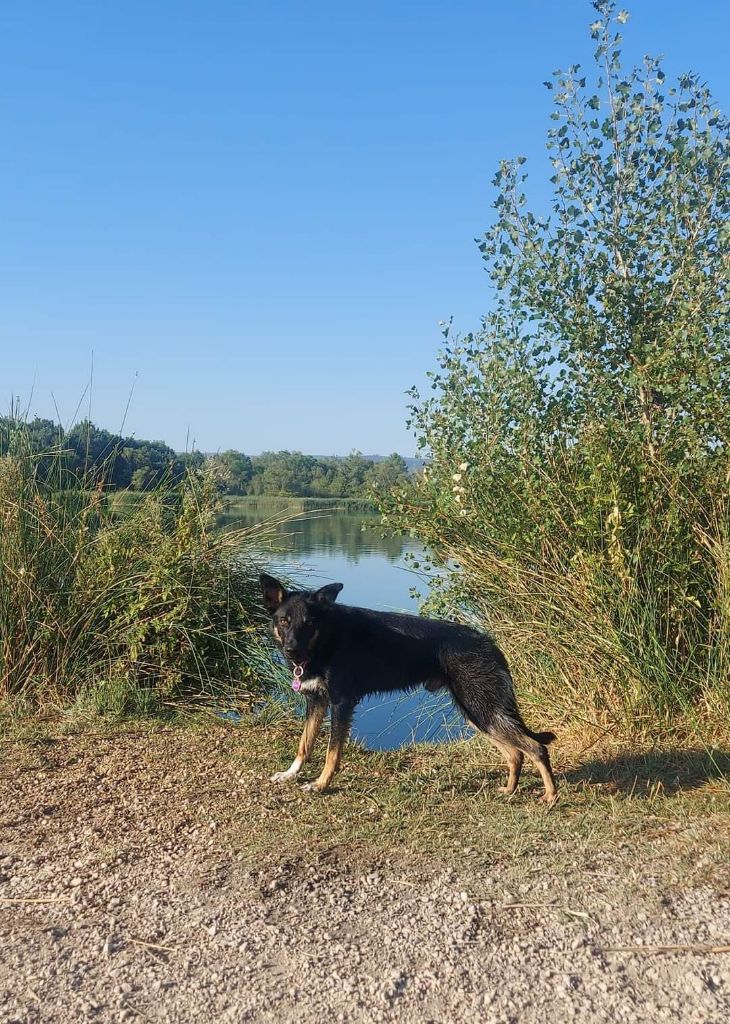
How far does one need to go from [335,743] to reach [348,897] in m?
1.27

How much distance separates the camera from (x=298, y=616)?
4.68 m

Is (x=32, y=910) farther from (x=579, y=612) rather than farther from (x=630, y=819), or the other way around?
(x=579, y=612)

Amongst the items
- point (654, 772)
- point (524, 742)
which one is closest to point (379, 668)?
point (524, 742)

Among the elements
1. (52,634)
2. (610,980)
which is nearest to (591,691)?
(610,980)

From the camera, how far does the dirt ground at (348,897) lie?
8.69 ft

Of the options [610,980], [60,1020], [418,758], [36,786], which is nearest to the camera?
[60,1020]

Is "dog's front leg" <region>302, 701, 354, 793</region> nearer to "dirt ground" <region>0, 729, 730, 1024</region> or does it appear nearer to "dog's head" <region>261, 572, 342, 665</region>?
"dirt ground" <region>0, 729, 730, 1024</region>

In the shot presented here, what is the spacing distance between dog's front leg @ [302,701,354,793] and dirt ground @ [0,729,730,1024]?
13cm

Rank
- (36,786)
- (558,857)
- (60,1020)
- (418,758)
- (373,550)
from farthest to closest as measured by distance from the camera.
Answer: (373,550), (418,758), (36,786), (558,857), (60,1020)

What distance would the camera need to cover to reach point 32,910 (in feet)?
10.6

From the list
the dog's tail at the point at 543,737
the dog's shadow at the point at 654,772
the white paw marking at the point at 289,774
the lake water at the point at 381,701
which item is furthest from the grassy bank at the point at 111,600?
the dog's shadow at the point at 654,772

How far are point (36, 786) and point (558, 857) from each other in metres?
2.79

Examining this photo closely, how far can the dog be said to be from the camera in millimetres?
4621

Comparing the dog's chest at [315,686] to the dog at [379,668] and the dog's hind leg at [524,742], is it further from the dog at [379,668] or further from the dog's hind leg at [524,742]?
the dog's hind leg at [524,742]
